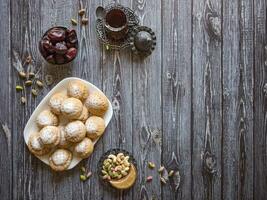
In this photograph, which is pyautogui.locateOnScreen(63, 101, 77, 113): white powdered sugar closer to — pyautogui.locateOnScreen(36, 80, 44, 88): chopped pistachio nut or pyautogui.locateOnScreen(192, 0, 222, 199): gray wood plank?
pyautogui.locateOnScreen(36, 80, 44, 88): chopped pistachio nut

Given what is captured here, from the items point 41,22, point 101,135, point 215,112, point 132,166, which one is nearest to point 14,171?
point 101,135

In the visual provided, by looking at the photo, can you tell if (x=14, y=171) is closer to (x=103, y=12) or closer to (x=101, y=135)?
(x=101, y=135)

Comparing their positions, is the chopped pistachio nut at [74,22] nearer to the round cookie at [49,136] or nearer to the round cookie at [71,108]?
the round cookie at [71,108]

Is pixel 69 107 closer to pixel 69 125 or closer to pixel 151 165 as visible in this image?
pixel 69 125

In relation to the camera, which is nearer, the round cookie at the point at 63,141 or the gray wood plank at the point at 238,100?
the round cookie at the point at 63,141

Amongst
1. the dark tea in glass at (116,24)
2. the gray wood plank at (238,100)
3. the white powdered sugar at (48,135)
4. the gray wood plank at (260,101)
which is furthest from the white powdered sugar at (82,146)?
the gray wood plank at (260,101)

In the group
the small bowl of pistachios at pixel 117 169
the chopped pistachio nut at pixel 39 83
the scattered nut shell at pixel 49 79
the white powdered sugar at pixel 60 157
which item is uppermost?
the scattered nut shell at pixel 49 79
